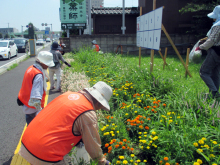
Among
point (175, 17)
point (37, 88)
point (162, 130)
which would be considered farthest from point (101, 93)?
point (175, 17)

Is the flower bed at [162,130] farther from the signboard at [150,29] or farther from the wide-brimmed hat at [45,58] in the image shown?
the signboard at [150,29]

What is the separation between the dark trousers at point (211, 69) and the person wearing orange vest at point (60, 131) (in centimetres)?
289

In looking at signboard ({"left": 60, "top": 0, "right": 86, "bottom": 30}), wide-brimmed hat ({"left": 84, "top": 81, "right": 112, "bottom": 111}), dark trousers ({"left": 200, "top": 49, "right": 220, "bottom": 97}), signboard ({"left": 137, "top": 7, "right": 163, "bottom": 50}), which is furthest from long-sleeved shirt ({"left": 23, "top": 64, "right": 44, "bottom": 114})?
signboard ({"left": 60, "top": 0, "right": 86, "bottom": 30})

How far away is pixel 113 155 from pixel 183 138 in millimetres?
948

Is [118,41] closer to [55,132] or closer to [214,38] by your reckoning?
[214,38]

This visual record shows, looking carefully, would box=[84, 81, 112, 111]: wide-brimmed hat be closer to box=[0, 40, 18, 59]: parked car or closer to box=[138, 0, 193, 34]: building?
box=[138, 0, 193, 34]: building

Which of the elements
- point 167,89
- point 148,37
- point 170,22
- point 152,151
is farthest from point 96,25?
point 152,151

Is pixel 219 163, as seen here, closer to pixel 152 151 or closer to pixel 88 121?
pixel 152 151

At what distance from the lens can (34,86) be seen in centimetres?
312

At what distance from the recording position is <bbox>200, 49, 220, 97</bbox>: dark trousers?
4.04 metres

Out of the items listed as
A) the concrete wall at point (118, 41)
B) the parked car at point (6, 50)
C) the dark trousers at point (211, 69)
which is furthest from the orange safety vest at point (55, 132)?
the parked car at point (6, 50)

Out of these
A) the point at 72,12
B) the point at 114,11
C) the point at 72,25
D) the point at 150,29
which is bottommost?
the point at 150,29

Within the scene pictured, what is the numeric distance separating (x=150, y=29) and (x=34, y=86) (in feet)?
13.4

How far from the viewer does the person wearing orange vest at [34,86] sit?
3.09 metres
